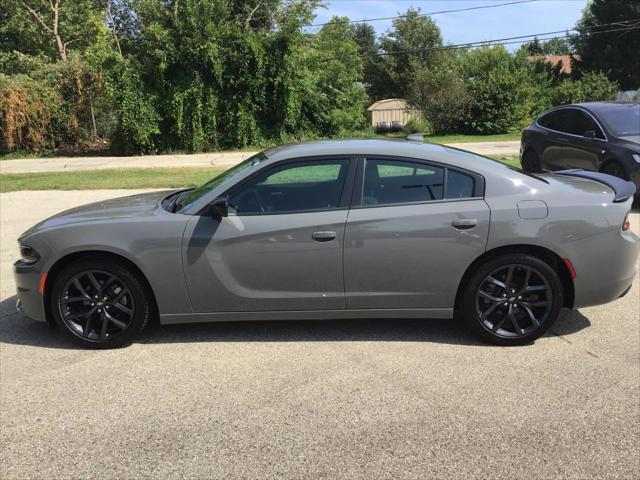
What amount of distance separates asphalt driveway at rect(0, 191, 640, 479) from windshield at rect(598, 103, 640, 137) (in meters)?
5.46

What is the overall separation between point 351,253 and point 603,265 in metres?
1.84

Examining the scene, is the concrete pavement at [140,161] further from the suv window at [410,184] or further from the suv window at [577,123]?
the suv window at [410,184]

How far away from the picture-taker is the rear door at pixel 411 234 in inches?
157

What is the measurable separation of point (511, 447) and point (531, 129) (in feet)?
31.3

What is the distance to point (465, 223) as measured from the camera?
3992 millimetres

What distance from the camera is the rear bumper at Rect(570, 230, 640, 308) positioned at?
406 cm

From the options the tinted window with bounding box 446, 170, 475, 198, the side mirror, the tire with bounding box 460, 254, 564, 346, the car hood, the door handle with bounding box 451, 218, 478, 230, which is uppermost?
the tinted window with bounding box 446, 170, 475, 198

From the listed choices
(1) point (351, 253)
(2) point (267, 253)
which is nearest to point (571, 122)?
(1) point (351, 253)

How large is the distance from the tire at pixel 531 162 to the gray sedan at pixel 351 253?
7137 mm

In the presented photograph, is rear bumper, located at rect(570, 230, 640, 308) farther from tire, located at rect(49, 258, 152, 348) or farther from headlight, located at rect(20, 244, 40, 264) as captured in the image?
headlight, located at rect(20, 244, 40, 264)

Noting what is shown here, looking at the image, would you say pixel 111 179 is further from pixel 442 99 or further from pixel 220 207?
pixel 442 99

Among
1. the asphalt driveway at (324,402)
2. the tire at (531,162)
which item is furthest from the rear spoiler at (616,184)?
the tire at (531,162)

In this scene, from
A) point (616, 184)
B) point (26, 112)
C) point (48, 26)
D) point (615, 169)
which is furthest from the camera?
point (48, 26)

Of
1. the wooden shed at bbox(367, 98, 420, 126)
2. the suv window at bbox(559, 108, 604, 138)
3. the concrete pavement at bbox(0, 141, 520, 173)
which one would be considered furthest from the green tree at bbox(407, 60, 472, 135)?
the suv window at bbox(559, 108, 604, 138)
